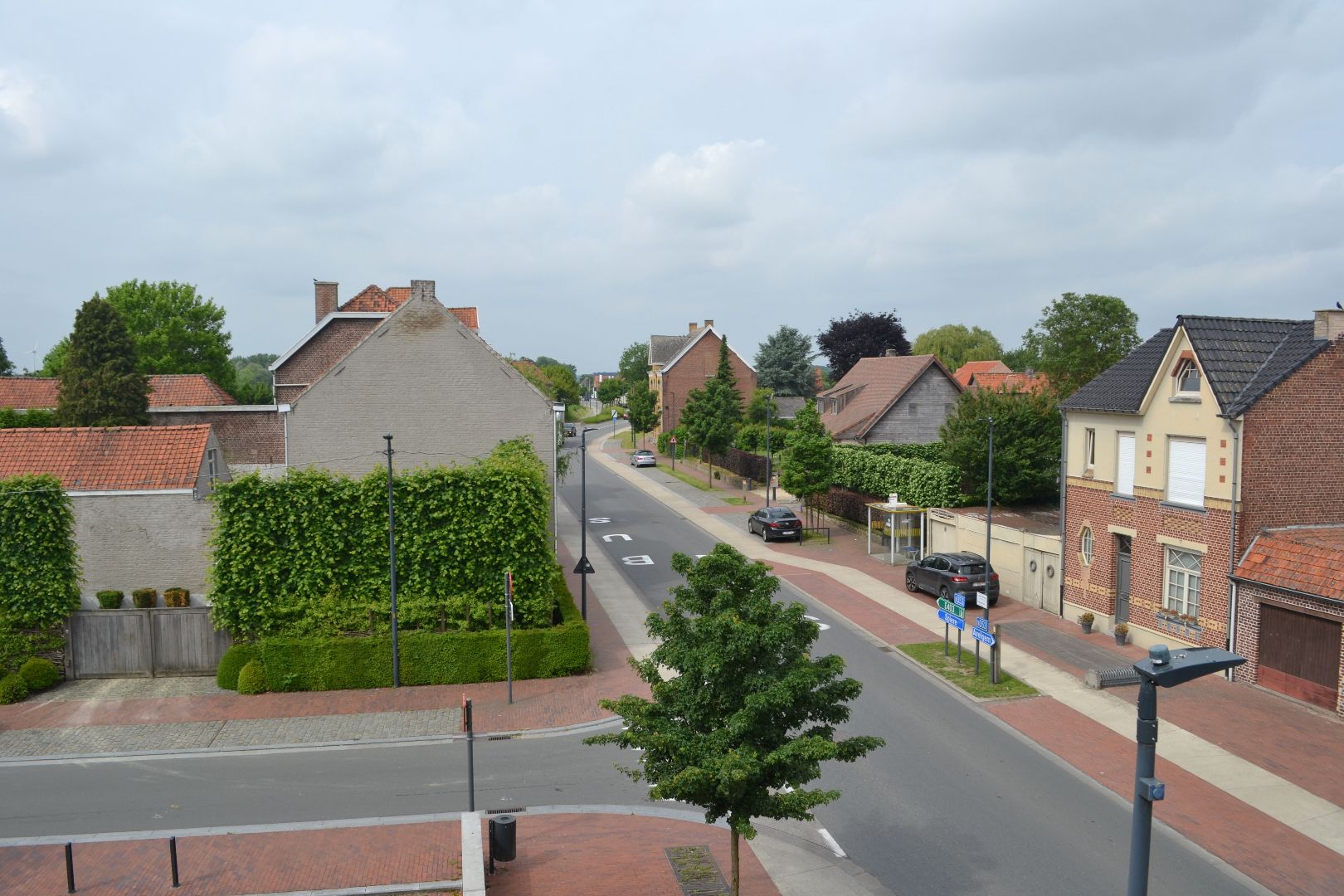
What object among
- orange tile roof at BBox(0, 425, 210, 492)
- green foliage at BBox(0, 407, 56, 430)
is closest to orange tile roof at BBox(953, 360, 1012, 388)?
green foliage at BBox(0, 407, 56, 430)

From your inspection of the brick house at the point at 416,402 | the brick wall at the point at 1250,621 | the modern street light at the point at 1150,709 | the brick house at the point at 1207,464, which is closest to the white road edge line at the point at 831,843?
the modern street light at the point at 1150,709

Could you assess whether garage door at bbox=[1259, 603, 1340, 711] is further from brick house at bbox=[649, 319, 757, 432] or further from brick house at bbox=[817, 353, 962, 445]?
brick house at bbox=[649, 319, 757, 432]

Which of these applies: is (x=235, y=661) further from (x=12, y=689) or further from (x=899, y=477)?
(x=899, y=477)

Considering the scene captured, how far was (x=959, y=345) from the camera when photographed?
4845 inches

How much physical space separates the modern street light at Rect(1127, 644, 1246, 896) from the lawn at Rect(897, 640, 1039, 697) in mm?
11778

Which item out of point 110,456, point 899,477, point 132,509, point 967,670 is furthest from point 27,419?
point 967,670

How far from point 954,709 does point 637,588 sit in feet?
45.7

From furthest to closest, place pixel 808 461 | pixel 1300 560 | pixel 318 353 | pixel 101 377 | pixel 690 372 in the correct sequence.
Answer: pixel 690 372 → pixel 101 377 → pixel 318 353 → pixel 808 461 → pixel 1300 560

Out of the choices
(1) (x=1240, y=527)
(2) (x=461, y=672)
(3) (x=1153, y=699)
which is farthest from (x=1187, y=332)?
(2) (x=461, y=672)

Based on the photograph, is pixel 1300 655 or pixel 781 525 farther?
pixel 781 525

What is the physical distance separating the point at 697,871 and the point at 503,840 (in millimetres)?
2697

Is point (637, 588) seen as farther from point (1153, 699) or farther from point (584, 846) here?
point (1153, 699)

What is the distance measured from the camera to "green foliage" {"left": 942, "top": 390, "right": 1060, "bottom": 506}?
1388 inches

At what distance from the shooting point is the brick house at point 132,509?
76.1 feet
